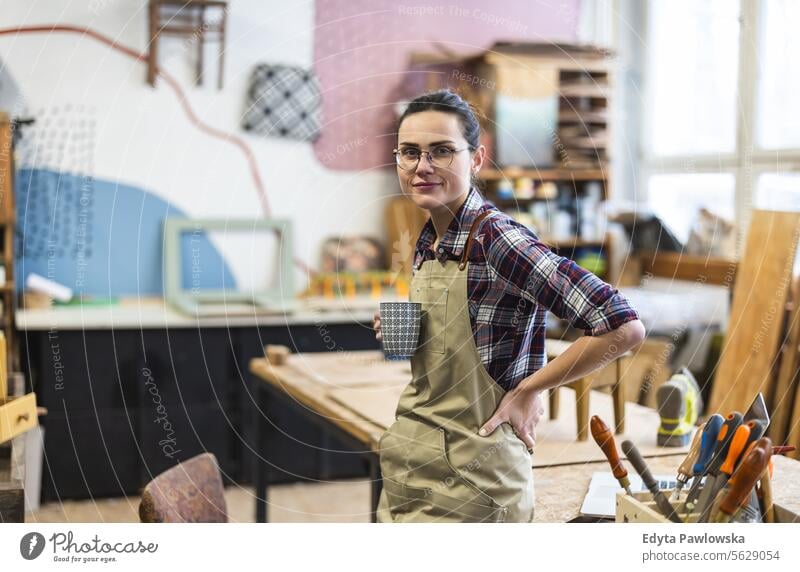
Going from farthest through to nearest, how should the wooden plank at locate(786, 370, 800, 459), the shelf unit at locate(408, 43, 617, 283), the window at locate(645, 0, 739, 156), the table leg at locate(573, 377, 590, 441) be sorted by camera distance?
the shelf unit at locate(408, 43, 617, 283), the window at locate(645, 0, 739, 156), the wooden plank at locate(786, 370, 800, 459), the table leg at locate(573, 377, 590, 441)

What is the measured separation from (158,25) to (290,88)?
690 millimetres

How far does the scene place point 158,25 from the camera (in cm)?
361

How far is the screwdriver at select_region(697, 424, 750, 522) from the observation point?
1228 millimetres

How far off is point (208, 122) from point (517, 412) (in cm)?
283

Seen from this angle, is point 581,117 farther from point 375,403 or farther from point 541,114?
point 375,403

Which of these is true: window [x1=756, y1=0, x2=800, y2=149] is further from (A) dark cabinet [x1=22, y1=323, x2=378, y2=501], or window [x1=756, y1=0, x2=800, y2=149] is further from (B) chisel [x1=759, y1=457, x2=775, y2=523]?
(B) chisel [x1=759, y1=457, x2=775, y2=523]

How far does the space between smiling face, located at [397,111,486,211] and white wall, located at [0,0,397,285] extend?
7.46 ft

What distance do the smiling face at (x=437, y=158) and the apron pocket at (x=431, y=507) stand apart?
0.45 metres

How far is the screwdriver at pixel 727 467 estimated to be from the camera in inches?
48.3

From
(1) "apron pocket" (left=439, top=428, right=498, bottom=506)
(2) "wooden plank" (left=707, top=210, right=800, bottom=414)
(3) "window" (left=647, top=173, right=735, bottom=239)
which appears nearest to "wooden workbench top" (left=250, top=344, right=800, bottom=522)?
(1) "apron pocket" (left=439, top=428, right=498, bottom=506)

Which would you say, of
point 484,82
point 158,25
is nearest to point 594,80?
point 484,82

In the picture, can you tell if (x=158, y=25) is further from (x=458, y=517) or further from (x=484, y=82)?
(x=458, y=517)

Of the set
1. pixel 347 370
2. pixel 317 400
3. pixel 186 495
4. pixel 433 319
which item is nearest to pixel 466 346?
pixel 433 319

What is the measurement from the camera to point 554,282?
52.7 inches
